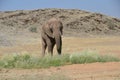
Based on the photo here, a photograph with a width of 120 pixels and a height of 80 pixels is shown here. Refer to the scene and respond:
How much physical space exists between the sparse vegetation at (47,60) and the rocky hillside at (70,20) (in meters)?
57.9

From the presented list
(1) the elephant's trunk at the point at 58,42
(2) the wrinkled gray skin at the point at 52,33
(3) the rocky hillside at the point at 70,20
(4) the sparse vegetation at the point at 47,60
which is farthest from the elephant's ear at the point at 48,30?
(3) the rocky hillside at the point at 70,20

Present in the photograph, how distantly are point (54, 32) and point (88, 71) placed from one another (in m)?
6.74

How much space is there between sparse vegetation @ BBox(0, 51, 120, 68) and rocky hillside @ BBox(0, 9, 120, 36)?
57.9 m

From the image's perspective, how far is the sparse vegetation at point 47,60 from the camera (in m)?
18.5

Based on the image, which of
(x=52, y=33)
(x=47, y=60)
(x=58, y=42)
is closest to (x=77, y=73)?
(x=47, y=60)

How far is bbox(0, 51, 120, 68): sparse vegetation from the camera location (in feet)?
60.7

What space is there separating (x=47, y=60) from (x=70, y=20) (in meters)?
68.1

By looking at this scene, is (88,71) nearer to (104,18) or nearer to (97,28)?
(97,28)

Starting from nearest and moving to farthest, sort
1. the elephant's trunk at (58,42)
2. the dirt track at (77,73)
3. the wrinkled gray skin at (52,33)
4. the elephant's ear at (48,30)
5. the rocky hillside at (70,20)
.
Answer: the dirt track at (77,73) → the elephant's trunk at (58,42) → the wrinkled gray skin at (52,33) → the elephant's ear at (48,30) → the rocky hillside at (70,20)

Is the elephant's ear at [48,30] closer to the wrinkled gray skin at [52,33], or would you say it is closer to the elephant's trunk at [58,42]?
the wrinkled gray skin at [52,33]

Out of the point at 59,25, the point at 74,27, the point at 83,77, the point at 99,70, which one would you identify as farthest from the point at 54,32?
the point at 74,27

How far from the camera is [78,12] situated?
3723 inches

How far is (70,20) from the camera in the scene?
86.8m

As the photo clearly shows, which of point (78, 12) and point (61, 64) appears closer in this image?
point (61, 64)
